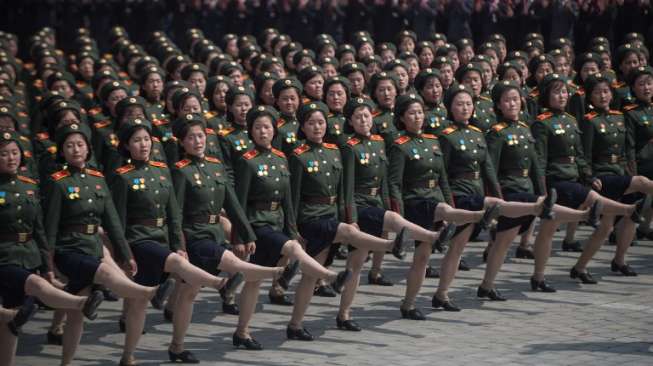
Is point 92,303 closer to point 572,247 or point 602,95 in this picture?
point 602,95

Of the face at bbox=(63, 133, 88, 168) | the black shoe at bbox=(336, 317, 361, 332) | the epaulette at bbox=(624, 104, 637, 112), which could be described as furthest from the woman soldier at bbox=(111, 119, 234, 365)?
the epaulette at bbox=(624, 104, 637, 112)

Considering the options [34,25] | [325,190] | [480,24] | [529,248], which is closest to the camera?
[325,190]

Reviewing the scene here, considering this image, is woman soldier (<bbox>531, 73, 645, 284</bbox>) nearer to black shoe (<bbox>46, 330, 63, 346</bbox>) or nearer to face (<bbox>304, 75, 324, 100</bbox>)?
face (<bbox>304, 75, 324, 100</bbox>)

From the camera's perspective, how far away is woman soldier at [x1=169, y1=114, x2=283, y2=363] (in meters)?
13.2

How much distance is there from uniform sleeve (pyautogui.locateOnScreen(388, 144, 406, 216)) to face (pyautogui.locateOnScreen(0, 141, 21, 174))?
4.27 meters

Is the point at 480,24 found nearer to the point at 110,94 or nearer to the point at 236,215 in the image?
the point at 110,94

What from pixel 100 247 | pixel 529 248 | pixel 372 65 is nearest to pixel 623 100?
pixel 529 248

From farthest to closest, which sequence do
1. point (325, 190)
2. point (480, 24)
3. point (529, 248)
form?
point (480, 24) → point (529, 248) → point (325, 190)

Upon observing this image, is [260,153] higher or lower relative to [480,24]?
lower

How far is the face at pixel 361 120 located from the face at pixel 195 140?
206 centimetres

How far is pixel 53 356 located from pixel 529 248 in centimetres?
751

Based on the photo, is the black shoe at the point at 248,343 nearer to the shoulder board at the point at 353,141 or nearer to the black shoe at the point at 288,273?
the black shoe at the point at 288,273

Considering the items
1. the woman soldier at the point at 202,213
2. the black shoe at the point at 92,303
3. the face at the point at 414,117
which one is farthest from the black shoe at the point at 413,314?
the black shoe at the point at 92,303

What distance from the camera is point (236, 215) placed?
45.1 feet
